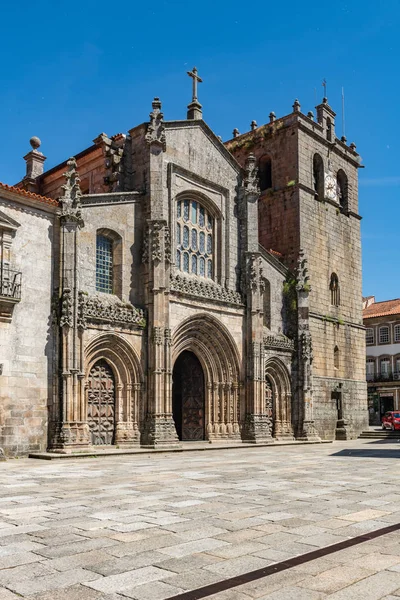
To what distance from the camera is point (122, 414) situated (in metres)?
24.5

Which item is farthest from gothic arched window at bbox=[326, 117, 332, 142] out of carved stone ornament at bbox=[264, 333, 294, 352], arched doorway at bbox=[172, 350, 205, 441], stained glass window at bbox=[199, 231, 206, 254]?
arched doorway at bbox=[172, 350, 205, 441]

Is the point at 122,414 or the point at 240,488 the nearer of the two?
the point at 240,488

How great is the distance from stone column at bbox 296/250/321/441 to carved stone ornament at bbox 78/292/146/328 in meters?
11.0

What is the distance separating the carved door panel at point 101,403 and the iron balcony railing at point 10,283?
4660 millimetres

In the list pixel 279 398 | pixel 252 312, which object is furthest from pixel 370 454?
pixel 279 398

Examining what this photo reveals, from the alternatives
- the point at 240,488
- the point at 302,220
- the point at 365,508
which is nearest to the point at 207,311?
the point at 302,220

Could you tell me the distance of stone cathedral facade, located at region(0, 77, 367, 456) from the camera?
21.6m

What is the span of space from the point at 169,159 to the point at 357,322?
17.4 meters

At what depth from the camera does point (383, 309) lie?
68375mm

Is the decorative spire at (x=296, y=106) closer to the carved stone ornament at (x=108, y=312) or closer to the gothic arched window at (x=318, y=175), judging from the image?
the gothic arched window at (x=318, y=175)

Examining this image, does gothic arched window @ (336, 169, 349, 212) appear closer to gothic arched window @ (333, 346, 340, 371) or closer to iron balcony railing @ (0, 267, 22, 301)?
gothic arched window @ (333, 346, 340, 371)

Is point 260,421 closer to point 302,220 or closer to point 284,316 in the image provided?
point 284,316

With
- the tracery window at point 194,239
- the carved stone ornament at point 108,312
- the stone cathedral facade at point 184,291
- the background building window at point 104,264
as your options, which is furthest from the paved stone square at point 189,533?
the tracery window at point 194,239

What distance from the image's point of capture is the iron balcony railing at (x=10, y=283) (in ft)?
66.9
